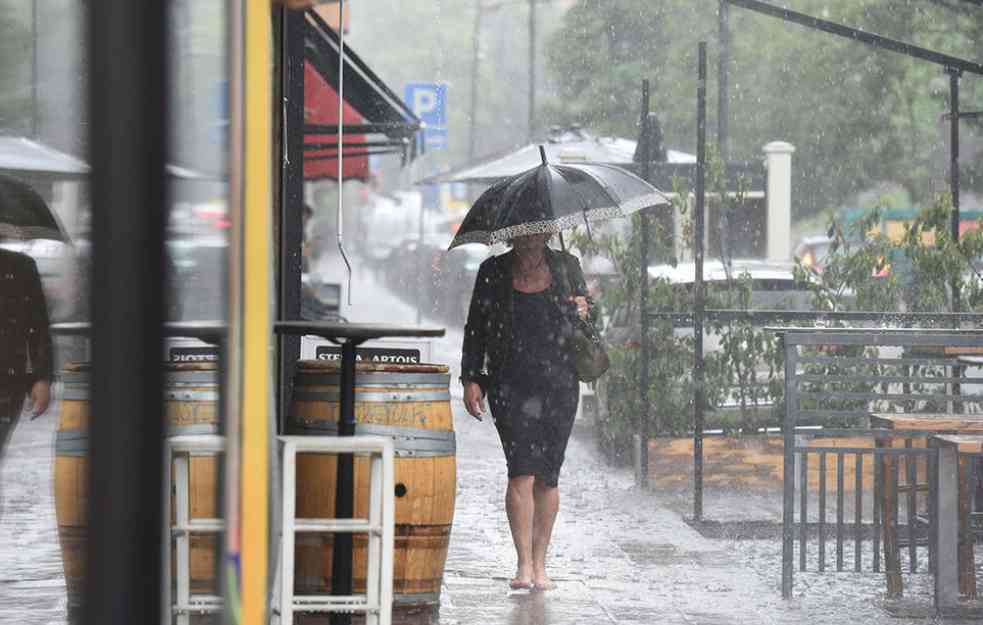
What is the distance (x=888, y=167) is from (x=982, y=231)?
9820 millimetres

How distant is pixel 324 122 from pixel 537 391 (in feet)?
18.6

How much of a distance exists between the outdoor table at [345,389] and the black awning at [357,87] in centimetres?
477

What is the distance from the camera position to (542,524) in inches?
272

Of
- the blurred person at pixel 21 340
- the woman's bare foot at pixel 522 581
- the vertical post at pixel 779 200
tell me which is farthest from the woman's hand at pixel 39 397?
the vertical post at pixel 779 200

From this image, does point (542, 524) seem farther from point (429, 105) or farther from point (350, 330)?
point (429, 105)

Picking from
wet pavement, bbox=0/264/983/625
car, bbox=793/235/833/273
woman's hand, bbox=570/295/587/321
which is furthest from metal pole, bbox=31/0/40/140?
car, bbox=793/235/833/273

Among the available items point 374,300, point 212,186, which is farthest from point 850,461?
point 374,300

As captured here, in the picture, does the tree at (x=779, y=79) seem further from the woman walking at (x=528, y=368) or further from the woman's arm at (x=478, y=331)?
the woman's arm at (x=478, y=331)

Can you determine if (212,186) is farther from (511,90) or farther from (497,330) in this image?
(511,90)

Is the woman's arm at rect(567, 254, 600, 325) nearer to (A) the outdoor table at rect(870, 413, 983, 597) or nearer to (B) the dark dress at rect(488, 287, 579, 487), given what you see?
(B) the dark dress at rect(488, 287, 579, 487)

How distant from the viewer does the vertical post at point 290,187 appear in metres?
6.42

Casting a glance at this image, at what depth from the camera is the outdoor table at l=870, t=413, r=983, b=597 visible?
6648mm

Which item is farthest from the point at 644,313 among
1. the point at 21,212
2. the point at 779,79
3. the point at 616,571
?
the point at 21,212

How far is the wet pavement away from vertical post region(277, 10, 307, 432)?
1.21 meters
